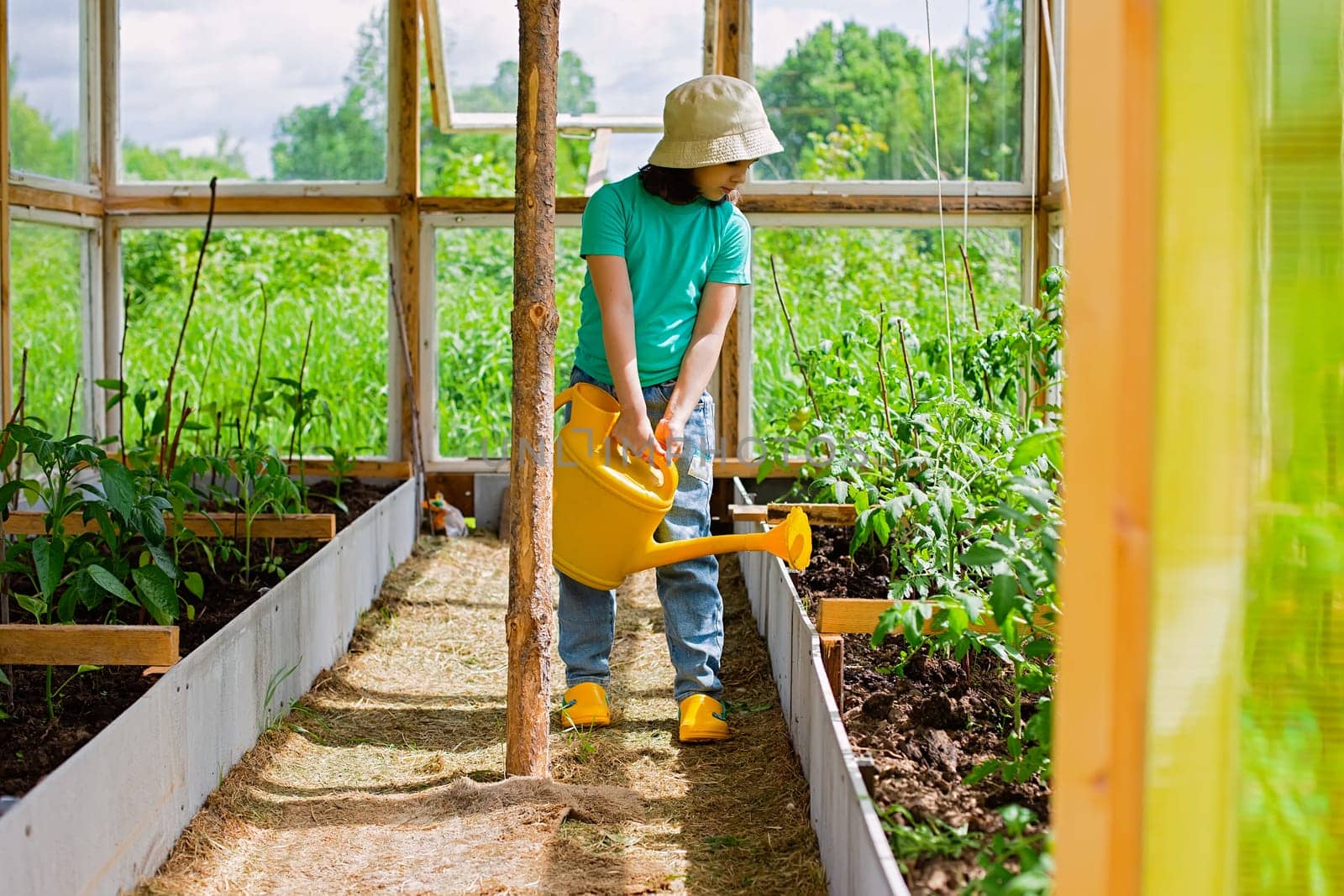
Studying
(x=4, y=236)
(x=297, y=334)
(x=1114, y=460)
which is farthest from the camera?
(x=297, y=334)

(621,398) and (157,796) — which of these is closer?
(157,796)

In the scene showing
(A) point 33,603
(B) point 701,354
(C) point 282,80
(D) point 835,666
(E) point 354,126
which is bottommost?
(D) point 835,666

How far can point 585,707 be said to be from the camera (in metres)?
3.06

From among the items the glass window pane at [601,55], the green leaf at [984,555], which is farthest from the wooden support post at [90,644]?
the glass window pane at [601,55]

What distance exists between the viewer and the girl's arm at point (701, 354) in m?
2.88

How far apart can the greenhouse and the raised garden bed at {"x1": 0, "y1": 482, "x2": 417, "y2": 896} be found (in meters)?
0.01

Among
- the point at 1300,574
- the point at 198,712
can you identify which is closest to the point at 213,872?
the point at 198,712

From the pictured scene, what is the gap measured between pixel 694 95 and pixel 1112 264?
5.99ft

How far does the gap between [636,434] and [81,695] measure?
119 centimetres

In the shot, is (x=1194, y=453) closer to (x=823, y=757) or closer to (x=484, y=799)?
(x=823, y=757)

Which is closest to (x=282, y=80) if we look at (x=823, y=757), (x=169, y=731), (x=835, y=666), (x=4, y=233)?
(x=4, y=233)

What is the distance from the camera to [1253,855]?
1.17 metres

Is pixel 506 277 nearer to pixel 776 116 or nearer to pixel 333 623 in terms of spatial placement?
pixel 776 116

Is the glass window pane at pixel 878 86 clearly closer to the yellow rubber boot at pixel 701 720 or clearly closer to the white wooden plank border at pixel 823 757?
the white wooden plank border at pixel 823 757
